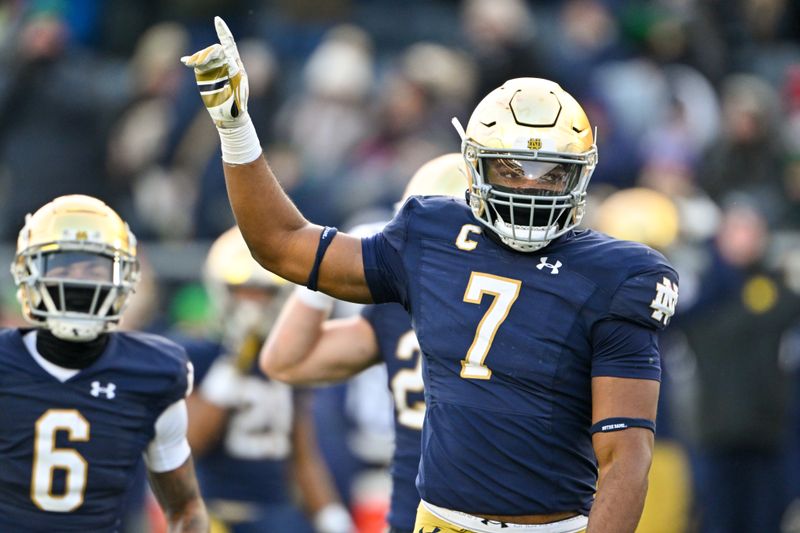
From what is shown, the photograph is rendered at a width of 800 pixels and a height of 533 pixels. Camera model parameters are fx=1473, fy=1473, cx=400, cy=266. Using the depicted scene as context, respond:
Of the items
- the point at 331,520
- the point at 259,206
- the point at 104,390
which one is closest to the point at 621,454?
the point at 259,206

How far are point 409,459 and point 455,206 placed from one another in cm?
119

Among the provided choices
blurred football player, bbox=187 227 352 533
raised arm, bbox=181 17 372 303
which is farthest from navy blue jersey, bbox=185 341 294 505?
raised arm, bbox=181 17 372 303

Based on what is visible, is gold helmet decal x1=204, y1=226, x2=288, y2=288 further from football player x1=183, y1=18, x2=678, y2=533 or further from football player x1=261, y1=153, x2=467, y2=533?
football player x1=183, y1=18, x2=678, y2=533

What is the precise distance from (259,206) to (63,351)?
94cm

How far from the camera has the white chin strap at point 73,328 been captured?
4.33 metres

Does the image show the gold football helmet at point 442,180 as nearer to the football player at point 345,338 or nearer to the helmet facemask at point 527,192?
the football player at point 345,338

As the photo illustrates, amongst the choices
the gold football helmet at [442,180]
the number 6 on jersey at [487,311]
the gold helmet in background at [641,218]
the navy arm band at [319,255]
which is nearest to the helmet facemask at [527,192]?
the number 6 on jersey at [487,311]

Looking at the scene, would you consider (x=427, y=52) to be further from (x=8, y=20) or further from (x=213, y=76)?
(x=213, y=76)

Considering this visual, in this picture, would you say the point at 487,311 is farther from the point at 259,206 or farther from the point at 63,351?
the point at 63,351

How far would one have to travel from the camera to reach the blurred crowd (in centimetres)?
884

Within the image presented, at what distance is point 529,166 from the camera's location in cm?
386

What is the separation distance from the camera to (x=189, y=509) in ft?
15.0

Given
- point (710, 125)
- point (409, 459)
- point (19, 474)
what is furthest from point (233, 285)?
point (710, 125)

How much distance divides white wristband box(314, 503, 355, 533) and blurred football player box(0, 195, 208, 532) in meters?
2.31
